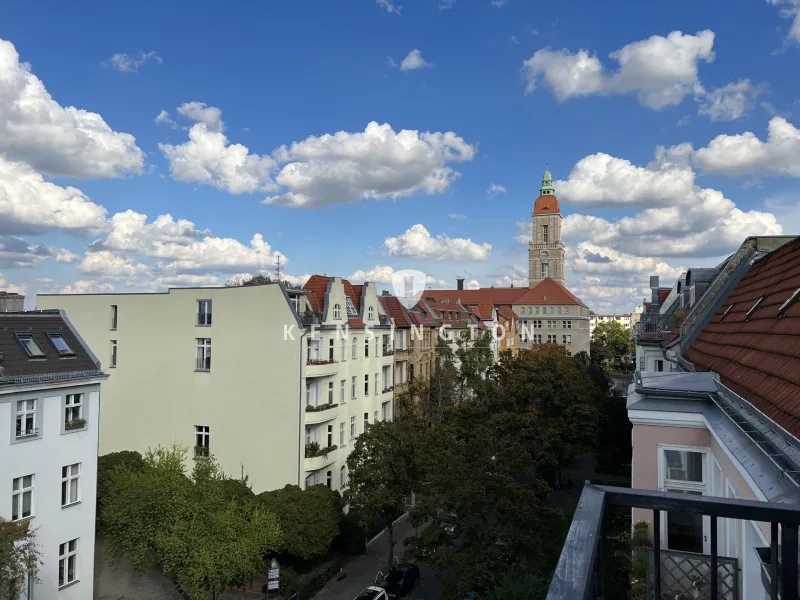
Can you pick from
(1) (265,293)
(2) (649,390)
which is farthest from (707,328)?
(1) (265,293)

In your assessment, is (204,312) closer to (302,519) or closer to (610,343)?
(302,519)

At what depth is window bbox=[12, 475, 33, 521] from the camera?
1730cm

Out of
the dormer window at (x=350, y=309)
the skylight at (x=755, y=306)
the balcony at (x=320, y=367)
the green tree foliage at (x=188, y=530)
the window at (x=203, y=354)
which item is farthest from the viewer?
the dormer window at (x=350, y=309)

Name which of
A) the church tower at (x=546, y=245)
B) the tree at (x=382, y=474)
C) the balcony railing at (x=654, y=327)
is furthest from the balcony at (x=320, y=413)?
the church tower at (x=546, y=245)

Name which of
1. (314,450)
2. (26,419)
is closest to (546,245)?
(314,450)

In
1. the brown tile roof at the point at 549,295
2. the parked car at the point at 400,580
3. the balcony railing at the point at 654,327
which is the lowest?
the parked car at the point at 400,580

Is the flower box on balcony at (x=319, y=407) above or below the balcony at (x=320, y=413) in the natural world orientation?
above

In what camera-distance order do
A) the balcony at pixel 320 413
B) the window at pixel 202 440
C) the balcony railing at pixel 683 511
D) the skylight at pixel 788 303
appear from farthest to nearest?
the window at pixel 202 440, the balcony at pixel 320 413, the skylight at pixel 788 303, the balcony railing at pixel 683 511

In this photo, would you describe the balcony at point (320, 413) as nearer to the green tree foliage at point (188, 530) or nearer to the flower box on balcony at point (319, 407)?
the flower box on balcony at point (319, 407)

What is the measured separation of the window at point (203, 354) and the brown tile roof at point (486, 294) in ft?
232

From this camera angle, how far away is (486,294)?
4146 inches

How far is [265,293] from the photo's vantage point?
28.4 meters

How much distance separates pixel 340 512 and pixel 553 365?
17546 millimetres

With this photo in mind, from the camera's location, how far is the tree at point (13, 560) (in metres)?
14.9
